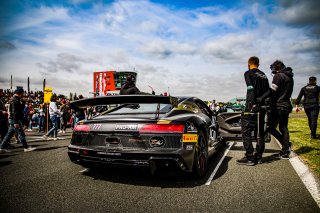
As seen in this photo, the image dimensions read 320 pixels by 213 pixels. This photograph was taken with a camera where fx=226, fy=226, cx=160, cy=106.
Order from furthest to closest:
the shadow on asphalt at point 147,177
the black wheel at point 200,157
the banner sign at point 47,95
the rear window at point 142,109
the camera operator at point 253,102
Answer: the banner sign at point 47,95 → the camera operator at point 253,102 → the rear window at point 142,109 → the black wheel at point 200,157 → the shadow on asphalt at point 147,177

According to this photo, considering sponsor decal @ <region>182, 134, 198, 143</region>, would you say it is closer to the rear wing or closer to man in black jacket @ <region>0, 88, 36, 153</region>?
the rear wing

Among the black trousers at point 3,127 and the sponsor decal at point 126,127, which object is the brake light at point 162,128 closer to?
the sponsor decal at point 126,127

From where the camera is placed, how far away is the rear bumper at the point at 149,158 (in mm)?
2826

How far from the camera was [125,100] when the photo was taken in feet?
11.2

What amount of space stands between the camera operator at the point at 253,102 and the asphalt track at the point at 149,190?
0.44 m

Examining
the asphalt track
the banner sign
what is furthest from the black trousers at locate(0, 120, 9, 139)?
the banner sign

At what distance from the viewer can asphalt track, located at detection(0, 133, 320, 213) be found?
2.45m

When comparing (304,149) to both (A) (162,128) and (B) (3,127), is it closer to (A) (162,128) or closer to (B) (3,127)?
(A) (162,128)

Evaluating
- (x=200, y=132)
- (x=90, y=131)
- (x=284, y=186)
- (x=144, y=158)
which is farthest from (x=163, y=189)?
(x=284, y=186)

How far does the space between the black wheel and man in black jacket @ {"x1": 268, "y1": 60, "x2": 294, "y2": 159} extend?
2.17 metres

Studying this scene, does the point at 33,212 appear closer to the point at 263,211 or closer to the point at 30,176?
the point at 30,176

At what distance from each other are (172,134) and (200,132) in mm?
727

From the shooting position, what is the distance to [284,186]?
10.4ft

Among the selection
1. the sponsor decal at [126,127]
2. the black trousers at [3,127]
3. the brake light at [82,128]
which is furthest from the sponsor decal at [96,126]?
the black trousers at [3,127]
